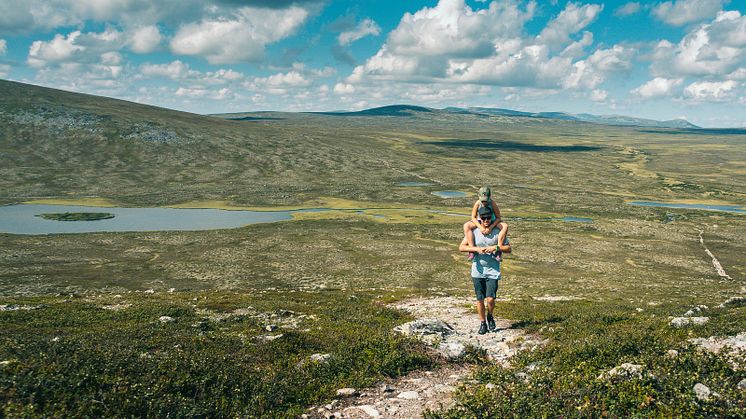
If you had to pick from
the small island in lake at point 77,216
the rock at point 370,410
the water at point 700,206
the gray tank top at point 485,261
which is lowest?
the water at point 700,206

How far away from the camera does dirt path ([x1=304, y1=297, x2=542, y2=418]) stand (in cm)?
1130

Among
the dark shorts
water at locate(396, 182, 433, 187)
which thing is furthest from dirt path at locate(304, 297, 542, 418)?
water at locate(396, 182, 433, 187)

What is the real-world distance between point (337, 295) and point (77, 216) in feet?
309

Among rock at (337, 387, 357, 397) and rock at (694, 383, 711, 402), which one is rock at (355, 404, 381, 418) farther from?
rock at (694, 383, 711, 402)

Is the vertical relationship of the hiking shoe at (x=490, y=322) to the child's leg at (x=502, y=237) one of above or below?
below

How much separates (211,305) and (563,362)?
71.5 ft

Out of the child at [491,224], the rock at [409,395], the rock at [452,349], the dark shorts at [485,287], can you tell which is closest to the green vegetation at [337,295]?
the rock at [452,349]

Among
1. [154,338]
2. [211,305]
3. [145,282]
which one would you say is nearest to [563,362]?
[154,338]

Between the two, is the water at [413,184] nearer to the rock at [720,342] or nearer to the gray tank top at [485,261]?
the gray tank top at [485,261]

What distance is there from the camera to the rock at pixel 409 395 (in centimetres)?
1218

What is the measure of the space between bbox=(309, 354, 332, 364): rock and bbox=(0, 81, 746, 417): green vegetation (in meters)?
0.41

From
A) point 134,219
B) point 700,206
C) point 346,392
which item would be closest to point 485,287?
point 346,392

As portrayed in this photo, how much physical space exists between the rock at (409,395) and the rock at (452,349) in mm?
3053

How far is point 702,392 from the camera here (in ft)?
33.6
